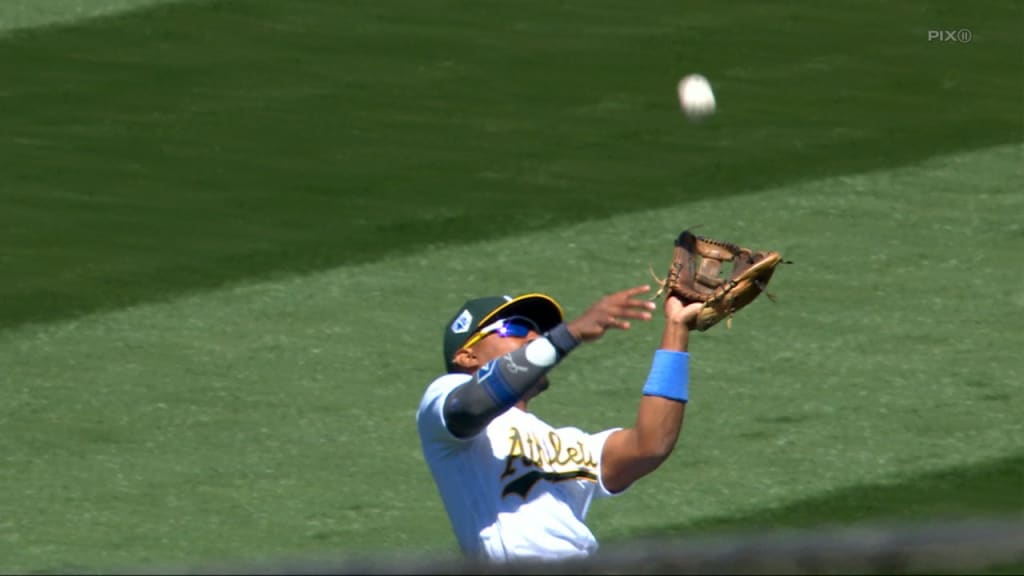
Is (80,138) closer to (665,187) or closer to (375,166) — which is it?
(375,166)

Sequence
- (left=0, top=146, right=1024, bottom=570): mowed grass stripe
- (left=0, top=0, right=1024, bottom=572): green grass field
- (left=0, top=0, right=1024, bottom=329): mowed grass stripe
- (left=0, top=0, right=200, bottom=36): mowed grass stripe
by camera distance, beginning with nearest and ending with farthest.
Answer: (left=0, top=146, right=1024, bottom=570): mowed grass stripe, (left=0, top=0, right=1024, bottom=572): green grass field, (left=0, top=0, right=1024, bottom=329): mowed grass stripe, (left=0, top=0, right=200, bottom=36): mowed grass stripe

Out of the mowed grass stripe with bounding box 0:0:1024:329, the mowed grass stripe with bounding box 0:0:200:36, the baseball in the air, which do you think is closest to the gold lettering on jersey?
the mowed grass stripe with bounding box 0:0:1024:329

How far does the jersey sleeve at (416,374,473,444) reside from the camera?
5.99 m

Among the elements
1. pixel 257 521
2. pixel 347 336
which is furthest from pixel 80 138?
pixel 257 521

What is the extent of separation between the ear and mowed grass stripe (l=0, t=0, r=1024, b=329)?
14.6 ft

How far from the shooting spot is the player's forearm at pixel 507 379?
5742 millimetres

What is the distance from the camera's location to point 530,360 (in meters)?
5.77

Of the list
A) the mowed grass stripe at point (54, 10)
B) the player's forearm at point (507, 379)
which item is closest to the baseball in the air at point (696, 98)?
the mowed grass stripe at point (54, 10)

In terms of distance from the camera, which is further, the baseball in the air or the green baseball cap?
the baseball in the air

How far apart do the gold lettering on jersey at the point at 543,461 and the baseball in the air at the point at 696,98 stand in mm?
→ 6430

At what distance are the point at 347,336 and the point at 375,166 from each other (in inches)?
85.9

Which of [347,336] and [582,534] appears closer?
[582,534]

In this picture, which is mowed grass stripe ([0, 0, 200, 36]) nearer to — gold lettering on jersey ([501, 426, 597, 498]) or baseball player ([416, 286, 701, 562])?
baseball player ([416, 286, 701, 562])

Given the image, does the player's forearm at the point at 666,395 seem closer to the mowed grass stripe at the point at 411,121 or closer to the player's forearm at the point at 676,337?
the player's forearm at the point at 676,337
